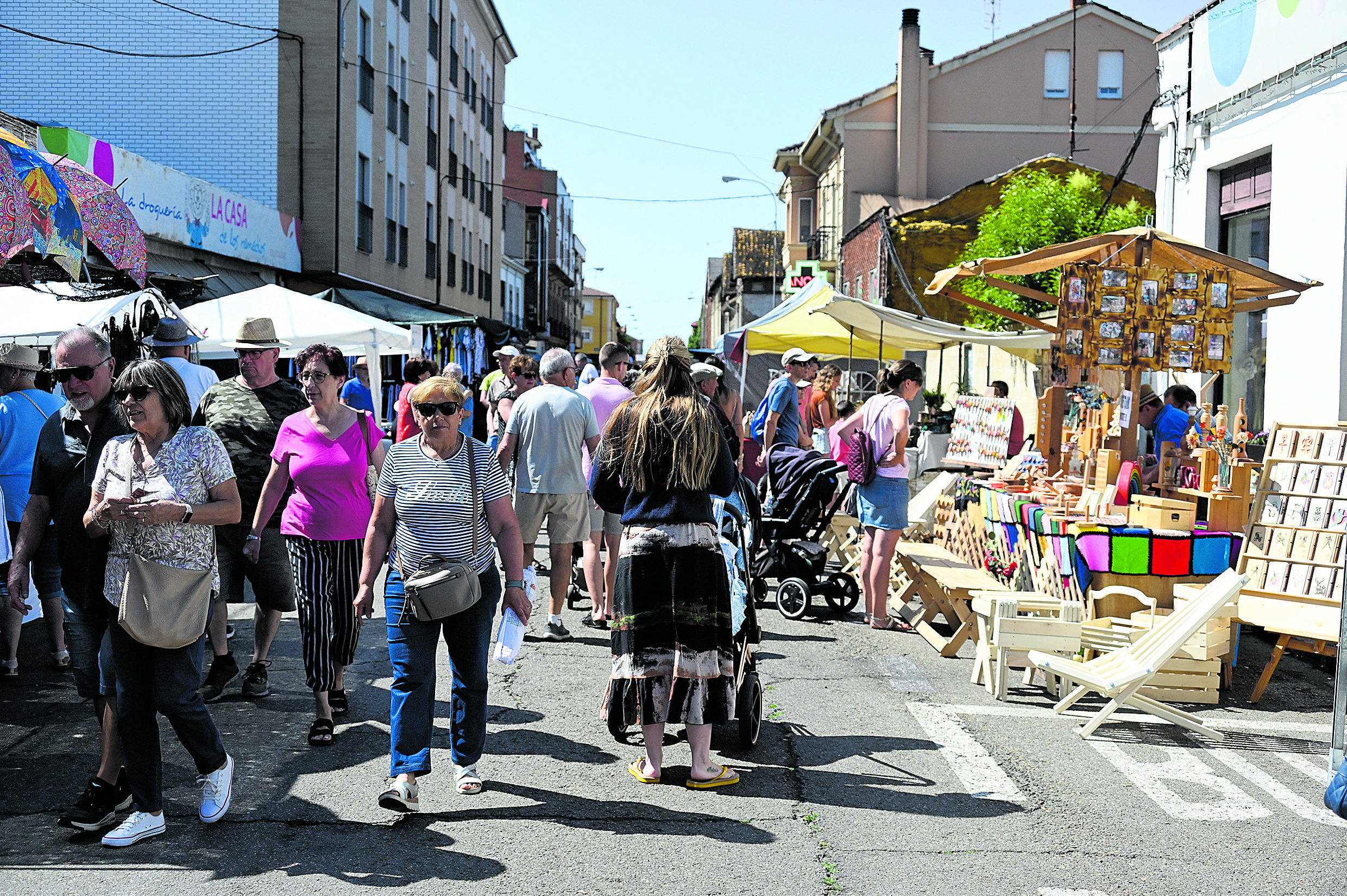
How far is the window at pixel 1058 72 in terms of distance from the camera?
112 ft

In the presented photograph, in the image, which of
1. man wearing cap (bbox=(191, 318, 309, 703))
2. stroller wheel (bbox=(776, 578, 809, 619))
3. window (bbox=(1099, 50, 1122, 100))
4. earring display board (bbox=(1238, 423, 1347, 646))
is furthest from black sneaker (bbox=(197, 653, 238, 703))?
window (bbox=(1099, 50, 1122, 100))

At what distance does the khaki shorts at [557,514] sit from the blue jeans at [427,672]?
303 centimetres

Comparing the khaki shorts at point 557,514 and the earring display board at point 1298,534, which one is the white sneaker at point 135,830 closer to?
the khaki shorts at point 557,514

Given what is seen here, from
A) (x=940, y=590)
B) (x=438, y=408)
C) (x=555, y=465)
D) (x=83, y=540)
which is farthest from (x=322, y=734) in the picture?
(x=940, y=590)

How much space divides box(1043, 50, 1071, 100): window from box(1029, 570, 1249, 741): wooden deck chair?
31.4 metres

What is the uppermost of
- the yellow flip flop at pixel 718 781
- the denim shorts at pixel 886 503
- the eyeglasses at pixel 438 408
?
the eyeglasses at pixel 438 408

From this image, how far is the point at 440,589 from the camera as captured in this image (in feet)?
14.7

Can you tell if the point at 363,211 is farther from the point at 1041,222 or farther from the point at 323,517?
the point at 323,517

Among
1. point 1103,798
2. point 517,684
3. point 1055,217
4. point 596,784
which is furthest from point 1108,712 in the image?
point 1055,217

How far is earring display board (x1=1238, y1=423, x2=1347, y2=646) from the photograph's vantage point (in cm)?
704

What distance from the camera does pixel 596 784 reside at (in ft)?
16.5

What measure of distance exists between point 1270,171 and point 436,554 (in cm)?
1035

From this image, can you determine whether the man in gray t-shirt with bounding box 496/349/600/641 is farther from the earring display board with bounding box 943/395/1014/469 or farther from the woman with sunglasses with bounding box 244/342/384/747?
the earring display board with bounding box 943/395/1014/469

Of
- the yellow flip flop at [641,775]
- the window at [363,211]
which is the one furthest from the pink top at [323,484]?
the window at [363,211]
